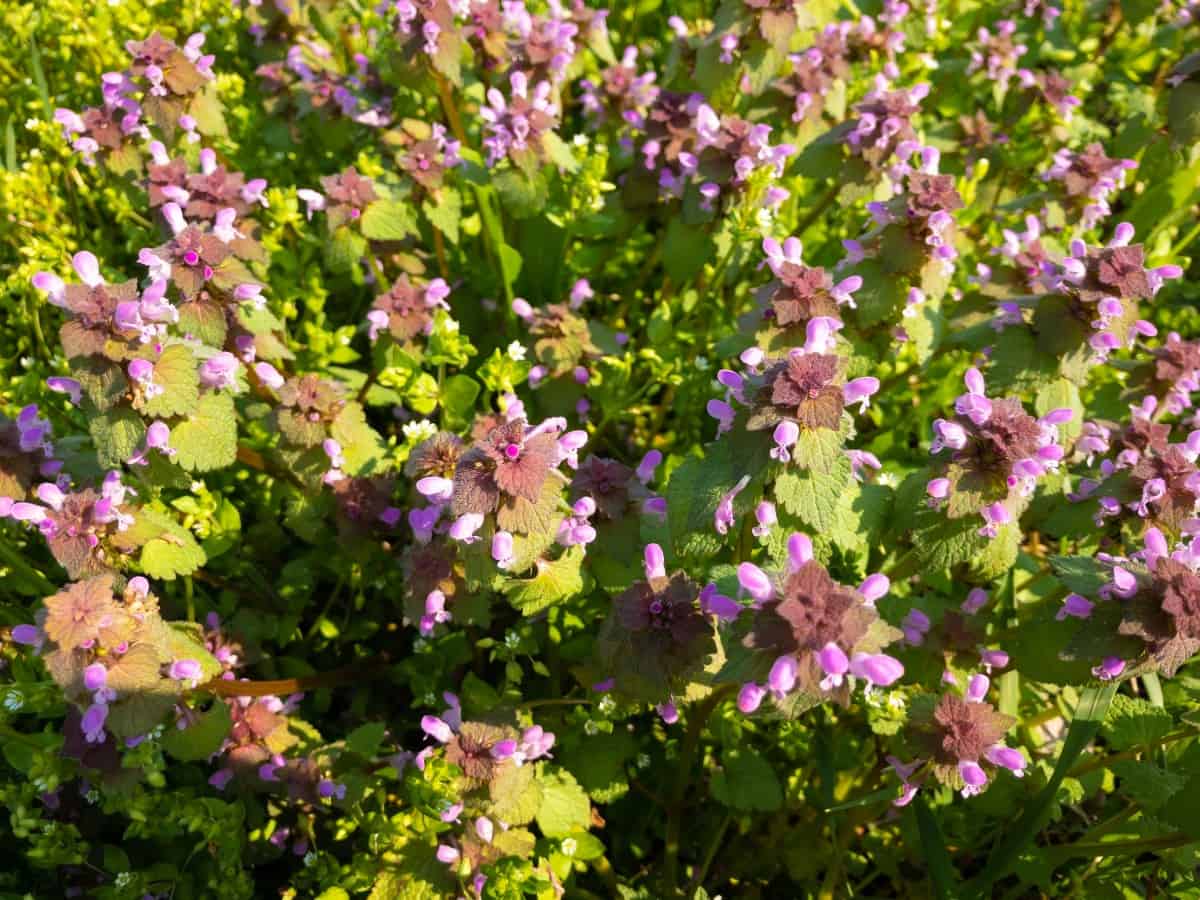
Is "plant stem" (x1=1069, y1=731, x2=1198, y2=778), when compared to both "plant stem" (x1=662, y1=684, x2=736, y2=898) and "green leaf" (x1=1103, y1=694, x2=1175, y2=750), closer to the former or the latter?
"green leaf" (x1=1103, y1=694, x2=1175, y2=750)

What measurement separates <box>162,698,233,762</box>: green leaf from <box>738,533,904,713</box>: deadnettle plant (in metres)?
1.66

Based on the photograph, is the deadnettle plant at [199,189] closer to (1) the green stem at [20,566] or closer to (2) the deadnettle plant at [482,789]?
A: (1) the green stem at [20,566]

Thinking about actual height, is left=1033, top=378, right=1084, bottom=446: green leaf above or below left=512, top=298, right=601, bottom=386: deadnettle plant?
above

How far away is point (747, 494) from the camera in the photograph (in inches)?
91.5

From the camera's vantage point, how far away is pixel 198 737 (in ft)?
8.77

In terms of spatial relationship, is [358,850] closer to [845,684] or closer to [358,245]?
[845,684]

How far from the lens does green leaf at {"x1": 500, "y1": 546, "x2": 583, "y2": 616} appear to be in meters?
2.50

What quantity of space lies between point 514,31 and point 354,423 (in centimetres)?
240

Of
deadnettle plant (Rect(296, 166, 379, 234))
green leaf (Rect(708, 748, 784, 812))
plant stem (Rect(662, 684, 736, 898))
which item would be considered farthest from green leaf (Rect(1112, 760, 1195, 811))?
deadnettle plant (Rect(296, 166, 379, 234))

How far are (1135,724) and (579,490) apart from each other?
6.00ft

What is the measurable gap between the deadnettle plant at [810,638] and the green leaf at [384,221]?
2265 mm

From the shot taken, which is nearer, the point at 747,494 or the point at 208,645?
the point at 747,494

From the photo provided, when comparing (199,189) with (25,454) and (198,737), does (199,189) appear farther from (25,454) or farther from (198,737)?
(198,737)

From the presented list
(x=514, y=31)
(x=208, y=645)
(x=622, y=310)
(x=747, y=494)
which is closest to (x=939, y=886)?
(x=747, y=494)
